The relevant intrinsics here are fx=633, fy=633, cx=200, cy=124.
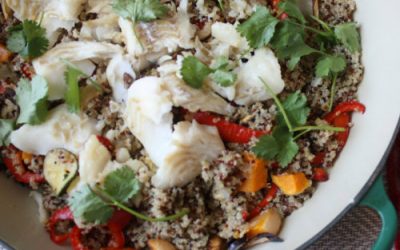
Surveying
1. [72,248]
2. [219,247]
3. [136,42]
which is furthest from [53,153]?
[219,247]

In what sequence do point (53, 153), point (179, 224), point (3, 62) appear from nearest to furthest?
1. point (179, 224)
2. point (53, 153)
3. point (3, 62)

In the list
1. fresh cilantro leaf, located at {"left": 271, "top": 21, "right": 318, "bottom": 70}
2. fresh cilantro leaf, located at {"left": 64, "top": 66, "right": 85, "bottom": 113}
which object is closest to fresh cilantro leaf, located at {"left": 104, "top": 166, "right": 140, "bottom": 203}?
fresh cilantro leaf, located at {"left": 64, "top": 66, "right": 85, "bottom": 113}

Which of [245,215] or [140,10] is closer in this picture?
[245,215]

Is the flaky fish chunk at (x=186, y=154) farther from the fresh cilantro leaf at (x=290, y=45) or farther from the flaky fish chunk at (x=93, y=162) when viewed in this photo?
the fresh cilantro leaf at (x=290, y=45)

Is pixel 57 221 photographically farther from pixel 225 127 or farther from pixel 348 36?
pixel 348 36

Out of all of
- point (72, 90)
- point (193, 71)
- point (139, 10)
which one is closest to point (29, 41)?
point (72, 90)

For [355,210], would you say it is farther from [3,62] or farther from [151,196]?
[3,62]

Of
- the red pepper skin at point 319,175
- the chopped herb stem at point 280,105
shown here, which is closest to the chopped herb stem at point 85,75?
the chopped herb stem at point 280,105

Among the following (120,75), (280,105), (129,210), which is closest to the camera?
(129,210)
